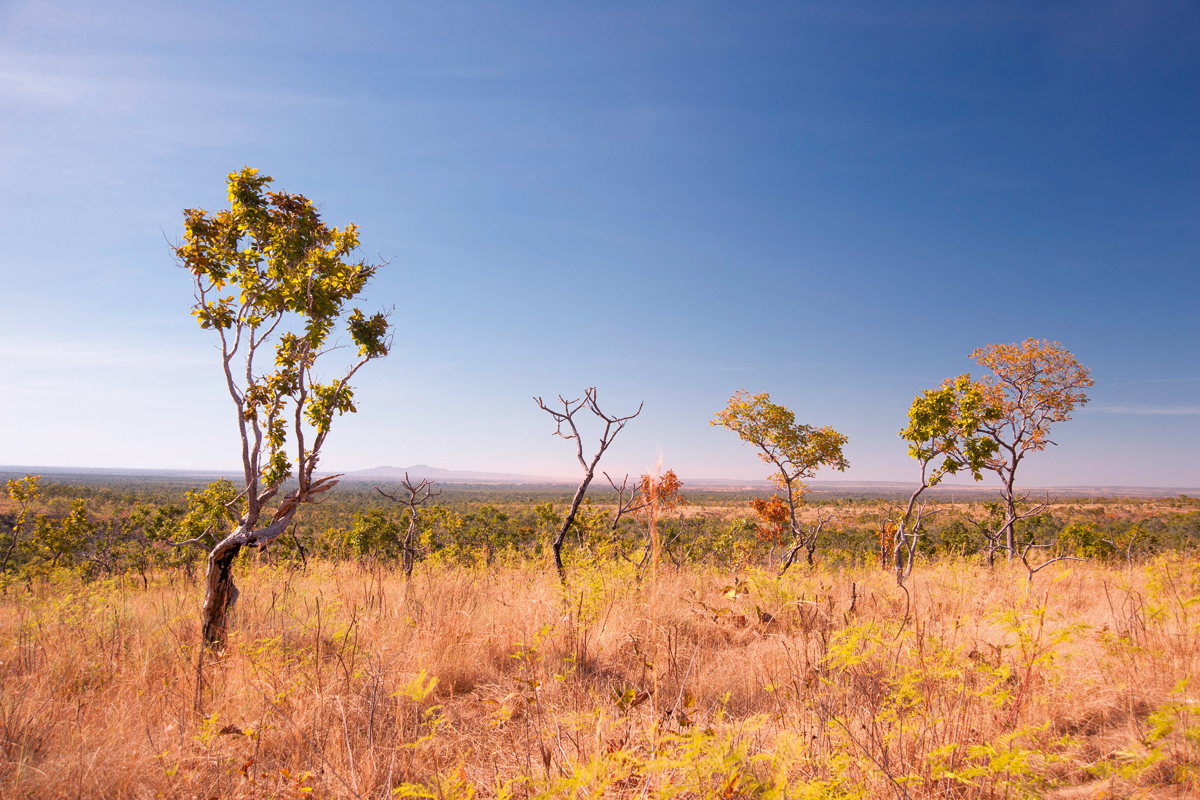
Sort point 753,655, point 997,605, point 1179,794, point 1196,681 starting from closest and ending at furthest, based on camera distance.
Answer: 1. point 1179,794
2. point 1196,681
3. point 753,655
4. point 997,605

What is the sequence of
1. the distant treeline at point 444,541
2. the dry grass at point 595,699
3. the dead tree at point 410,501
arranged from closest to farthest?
the dry grass at point 595,699 → the dead tree at point 410,501 → the distant treeline at point 444,541

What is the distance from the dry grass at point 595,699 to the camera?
7.31 feet

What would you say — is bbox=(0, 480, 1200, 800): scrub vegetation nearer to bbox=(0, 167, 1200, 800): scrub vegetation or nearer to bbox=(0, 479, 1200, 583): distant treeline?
bbox=(0, 167, 1200, 800): scrub vegetation

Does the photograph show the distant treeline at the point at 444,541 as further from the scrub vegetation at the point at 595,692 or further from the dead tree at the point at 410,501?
the scrub vegetation at the point at 595,692

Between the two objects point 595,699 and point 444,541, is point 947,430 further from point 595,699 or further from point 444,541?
point 444,541

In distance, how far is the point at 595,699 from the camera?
10.7 ft

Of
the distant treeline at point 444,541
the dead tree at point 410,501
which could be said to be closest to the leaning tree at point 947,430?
the distant treeline at point 444,541

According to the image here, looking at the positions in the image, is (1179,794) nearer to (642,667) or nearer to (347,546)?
(642,667)

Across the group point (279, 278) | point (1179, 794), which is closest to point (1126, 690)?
point (1179, 794)

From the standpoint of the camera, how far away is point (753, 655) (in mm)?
4211

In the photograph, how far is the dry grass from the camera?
2229mm

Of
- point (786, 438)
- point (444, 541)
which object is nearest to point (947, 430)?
point (786, 438)

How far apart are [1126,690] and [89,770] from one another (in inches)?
234

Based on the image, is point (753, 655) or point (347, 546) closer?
point (753, 655)
